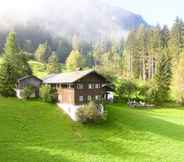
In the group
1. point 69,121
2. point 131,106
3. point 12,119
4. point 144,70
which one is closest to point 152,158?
point 69,121

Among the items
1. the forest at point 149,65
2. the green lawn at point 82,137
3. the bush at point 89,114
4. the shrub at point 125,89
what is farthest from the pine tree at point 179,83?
the bush at point 89,114

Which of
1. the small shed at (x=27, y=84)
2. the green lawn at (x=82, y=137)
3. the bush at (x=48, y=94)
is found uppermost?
the small shed at (x=27, y=84)

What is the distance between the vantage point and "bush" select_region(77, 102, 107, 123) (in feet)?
145

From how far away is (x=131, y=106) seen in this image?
2596 inches

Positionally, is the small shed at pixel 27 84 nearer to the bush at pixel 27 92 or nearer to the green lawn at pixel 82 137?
the bush at pixel 27 92

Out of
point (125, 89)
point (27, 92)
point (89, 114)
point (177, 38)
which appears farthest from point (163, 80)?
point (27, 92)

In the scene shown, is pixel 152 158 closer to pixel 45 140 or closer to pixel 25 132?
pixel 45 140

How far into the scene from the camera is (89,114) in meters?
44.0

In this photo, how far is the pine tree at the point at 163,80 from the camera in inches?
2835

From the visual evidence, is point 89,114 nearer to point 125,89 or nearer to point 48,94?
point 48,94

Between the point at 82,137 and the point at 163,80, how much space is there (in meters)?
42.2

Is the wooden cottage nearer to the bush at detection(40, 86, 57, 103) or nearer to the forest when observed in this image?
the bush at detection(40, 86, 57, 103)

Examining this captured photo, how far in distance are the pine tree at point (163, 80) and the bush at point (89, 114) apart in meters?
31.6

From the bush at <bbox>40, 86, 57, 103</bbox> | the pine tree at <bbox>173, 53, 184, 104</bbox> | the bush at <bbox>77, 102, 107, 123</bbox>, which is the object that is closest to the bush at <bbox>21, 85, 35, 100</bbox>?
the bush at <bbox>40, 86, 57, 103</bbox>
